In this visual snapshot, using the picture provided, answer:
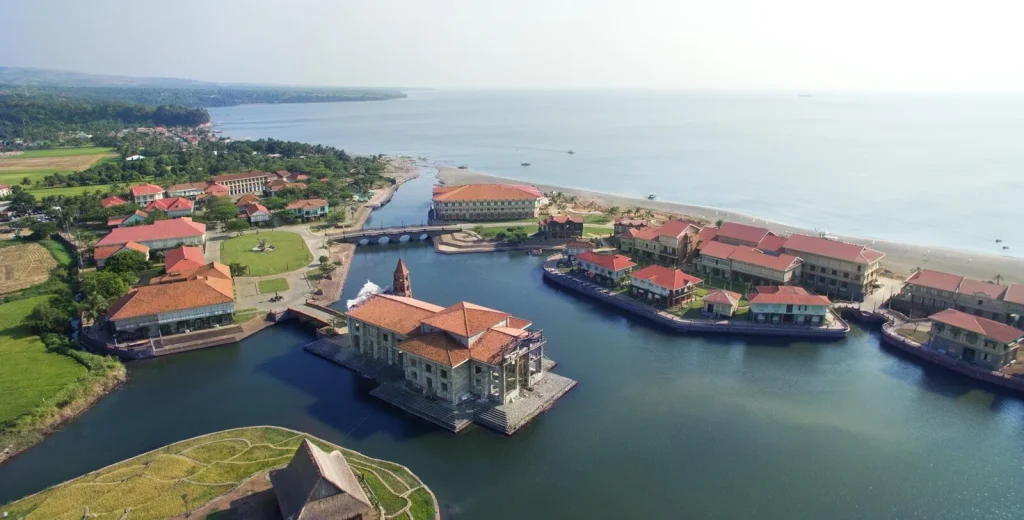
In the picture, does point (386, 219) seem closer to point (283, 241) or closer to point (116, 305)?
point (283, 241)

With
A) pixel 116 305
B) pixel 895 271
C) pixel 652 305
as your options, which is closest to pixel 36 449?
pixel 116 305

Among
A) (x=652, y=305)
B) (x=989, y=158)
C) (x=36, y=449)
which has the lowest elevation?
(x=36, y=449)

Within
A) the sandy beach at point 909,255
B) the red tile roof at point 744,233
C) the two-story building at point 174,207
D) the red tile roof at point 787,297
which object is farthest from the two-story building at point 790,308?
the two-story building at point 174,207

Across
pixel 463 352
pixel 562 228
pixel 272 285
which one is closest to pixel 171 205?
pixel 272 285

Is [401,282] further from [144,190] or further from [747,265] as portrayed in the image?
[144,190]

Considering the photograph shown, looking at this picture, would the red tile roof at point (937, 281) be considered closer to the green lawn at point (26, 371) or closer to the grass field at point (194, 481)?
the grass field at point (194, 481)

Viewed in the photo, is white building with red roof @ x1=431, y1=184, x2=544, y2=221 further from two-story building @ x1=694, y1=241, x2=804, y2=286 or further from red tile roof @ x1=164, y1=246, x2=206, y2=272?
red tile roof @ x1=164, y1=246, x2=206, y2=272
